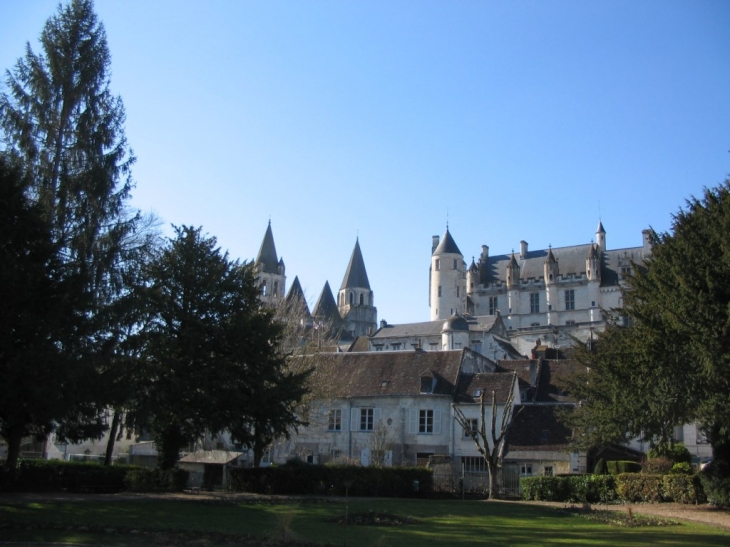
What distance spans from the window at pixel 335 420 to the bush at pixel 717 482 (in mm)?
22721

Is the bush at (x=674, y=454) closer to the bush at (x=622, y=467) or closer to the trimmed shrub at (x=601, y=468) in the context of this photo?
the bush at (x=622, y=467)

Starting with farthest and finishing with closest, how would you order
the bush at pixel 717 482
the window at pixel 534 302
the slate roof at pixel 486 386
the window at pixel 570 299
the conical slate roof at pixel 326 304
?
1. the conical slate roof at pixel 326 304
2. the window at pixel 534 302
3. the window at pixel 570 299
4. the slate roof at pixel 486 386
5. the bush at pixel 717 482

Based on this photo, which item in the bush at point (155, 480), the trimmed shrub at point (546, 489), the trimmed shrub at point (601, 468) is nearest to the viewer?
the bush at point (155, 480)

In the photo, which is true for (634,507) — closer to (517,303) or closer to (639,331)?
(639,331)

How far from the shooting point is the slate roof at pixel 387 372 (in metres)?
43.2

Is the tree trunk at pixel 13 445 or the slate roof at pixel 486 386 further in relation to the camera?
the slate roof at pixel 486 386

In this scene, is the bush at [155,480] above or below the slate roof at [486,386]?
below

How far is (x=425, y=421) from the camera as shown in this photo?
42219mm

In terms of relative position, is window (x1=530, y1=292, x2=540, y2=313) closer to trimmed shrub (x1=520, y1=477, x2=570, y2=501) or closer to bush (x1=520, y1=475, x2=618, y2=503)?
bush (x1=520, y1=475, x2=618, y2=503)

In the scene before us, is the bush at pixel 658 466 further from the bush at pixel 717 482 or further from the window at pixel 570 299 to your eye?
the window at pixel 570 299

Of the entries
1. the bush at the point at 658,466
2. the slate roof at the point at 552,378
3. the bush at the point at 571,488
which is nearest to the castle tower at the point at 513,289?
the slate roof at the point at 552,378

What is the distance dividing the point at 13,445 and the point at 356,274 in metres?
108

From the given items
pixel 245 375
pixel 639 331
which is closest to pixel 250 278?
pixel 245 375

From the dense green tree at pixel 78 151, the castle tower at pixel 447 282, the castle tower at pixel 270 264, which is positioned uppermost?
the castle tower at pixel 270 264
